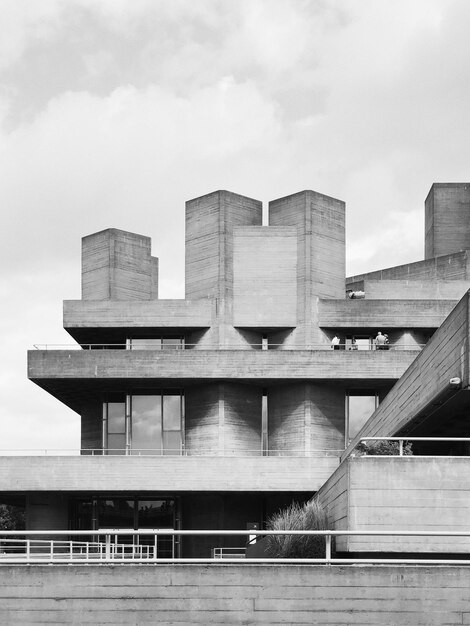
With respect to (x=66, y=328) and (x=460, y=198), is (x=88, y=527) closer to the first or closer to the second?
(x=66, y=328)

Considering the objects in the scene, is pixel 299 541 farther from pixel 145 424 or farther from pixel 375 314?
pixel 375 314

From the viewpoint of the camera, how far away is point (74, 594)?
17312 mm

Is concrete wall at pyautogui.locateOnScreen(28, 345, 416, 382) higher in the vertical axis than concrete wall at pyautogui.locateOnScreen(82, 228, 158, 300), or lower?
lower

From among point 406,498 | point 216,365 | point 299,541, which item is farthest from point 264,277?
point 406,498

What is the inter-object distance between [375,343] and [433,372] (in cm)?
1950

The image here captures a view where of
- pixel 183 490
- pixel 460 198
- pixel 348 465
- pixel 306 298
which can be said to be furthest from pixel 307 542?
pixel 460 198

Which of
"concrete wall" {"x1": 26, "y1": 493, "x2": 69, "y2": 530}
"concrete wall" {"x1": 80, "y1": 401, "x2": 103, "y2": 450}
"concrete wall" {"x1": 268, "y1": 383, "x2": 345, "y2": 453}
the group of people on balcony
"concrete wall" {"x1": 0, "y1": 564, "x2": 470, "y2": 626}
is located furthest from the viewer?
"concrete wall" {"x1": 80, "y1": 401, "x2": 103, "y2": 450}

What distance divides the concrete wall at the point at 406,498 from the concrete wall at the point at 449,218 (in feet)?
99.8

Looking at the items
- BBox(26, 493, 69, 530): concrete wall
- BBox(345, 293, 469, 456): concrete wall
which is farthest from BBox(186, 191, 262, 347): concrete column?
BBox(345, 293, 469, 456): concrete wall

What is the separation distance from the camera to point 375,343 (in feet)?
139

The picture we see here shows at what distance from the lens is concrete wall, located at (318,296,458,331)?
42844mm

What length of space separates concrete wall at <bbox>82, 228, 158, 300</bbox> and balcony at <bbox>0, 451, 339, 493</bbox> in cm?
873

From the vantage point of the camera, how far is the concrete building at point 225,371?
3947 centimetres

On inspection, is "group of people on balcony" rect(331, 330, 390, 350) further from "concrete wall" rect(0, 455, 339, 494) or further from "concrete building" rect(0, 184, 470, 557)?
"concrete wall" rect(0, 455, 339, 494)
